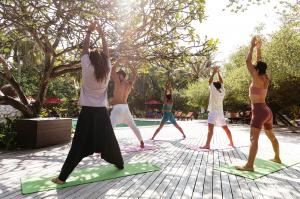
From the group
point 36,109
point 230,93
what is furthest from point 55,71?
point 230,93

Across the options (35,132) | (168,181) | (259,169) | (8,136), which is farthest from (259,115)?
(8,136)

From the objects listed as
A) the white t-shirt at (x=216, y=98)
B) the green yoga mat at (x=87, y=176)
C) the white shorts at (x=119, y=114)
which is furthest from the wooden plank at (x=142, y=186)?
the white t-shirt at (x=216, y=98)

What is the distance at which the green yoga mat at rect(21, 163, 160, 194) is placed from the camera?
3.97 metres

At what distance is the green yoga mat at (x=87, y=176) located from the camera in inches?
156

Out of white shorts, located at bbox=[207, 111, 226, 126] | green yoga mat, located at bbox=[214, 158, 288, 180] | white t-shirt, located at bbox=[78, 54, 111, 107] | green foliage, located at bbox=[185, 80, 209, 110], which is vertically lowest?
green yoga mat, located at bbox=[214, 158, 288, 180]

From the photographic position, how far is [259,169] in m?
5.31

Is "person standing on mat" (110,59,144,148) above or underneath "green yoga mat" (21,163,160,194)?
above

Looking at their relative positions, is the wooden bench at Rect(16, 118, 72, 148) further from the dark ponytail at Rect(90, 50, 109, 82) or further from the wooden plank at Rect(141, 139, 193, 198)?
the dark ponytail at Rect(90, 50, 109, 82)

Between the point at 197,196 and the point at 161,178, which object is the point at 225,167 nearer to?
the point at 161,178

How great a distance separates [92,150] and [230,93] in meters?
22.0

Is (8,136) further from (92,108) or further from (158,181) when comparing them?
(158,181)

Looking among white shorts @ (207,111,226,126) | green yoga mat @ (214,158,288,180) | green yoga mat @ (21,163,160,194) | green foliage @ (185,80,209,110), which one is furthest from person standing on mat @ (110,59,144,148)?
green foliage @ (185,80,209,110)

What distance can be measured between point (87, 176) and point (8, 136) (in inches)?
161

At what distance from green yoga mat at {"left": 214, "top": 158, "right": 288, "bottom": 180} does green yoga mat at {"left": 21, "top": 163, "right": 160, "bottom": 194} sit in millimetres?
1251
